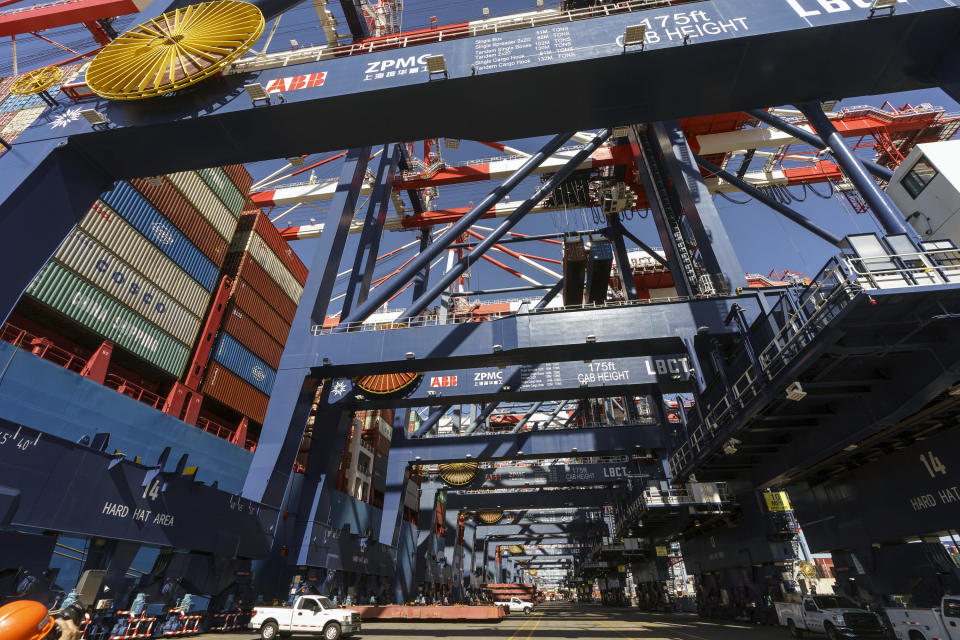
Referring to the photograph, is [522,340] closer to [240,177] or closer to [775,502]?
[775,502]

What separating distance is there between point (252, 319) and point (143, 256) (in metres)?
7.10

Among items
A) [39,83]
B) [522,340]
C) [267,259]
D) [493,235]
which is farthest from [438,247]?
[267,259]

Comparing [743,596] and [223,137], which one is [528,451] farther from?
[223,137]

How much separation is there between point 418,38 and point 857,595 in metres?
19.6

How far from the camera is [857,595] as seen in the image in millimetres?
13188

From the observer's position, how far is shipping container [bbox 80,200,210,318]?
17.3 metres

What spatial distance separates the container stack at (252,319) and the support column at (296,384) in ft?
29.1

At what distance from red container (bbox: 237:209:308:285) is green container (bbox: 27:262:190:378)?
974cm

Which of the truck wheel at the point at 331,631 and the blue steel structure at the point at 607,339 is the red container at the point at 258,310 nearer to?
the blue steel structure at the point at 607,339

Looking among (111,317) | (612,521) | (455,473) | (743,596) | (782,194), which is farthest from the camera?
(612,521)

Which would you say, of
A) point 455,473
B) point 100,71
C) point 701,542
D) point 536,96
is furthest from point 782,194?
point 100,71

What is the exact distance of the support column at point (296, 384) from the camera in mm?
13938

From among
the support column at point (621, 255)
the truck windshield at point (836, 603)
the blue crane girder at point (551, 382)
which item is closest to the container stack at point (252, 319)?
the blue crane girder at point (551, 382)

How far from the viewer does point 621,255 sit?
25.7 metres
